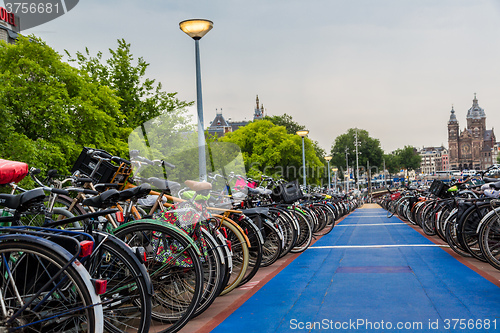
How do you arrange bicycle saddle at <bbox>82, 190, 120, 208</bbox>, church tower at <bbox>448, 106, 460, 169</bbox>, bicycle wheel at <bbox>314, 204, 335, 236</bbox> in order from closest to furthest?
bicycle saddle at <bbox>82, 190, 120, 208</bbox>, bicycle wheel at <bbox>314, 204, 335, 236</bbox>, church tower at <bbox>448, 106, 460, 169</bbox>

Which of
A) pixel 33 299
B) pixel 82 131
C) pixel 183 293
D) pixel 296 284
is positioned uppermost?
pixel 82 131

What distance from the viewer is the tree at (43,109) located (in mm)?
16953

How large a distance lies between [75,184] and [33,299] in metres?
2.16

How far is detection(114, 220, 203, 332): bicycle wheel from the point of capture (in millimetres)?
3377

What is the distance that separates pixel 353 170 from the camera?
9156cm

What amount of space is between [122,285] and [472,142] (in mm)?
187261

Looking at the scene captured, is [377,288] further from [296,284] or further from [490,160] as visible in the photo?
[490,160]

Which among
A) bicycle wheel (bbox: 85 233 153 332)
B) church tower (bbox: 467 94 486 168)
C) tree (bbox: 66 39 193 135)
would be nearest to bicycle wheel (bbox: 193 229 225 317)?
bicycle wheel (bbox: 85 233 153 332)

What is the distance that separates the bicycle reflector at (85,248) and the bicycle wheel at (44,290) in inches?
2.6

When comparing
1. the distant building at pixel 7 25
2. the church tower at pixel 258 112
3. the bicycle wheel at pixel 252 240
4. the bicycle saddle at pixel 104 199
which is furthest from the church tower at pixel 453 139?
the bicycle saddle at pixel 104 199

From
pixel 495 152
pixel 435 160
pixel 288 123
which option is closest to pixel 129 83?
pixel 288 123

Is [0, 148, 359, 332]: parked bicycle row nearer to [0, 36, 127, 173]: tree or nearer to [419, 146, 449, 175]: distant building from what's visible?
[0, 36, 127, 173]: tree

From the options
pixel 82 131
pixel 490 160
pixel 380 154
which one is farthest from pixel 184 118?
pixel 490 160

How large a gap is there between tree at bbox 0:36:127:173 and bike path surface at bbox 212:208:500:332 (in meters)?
13.3
